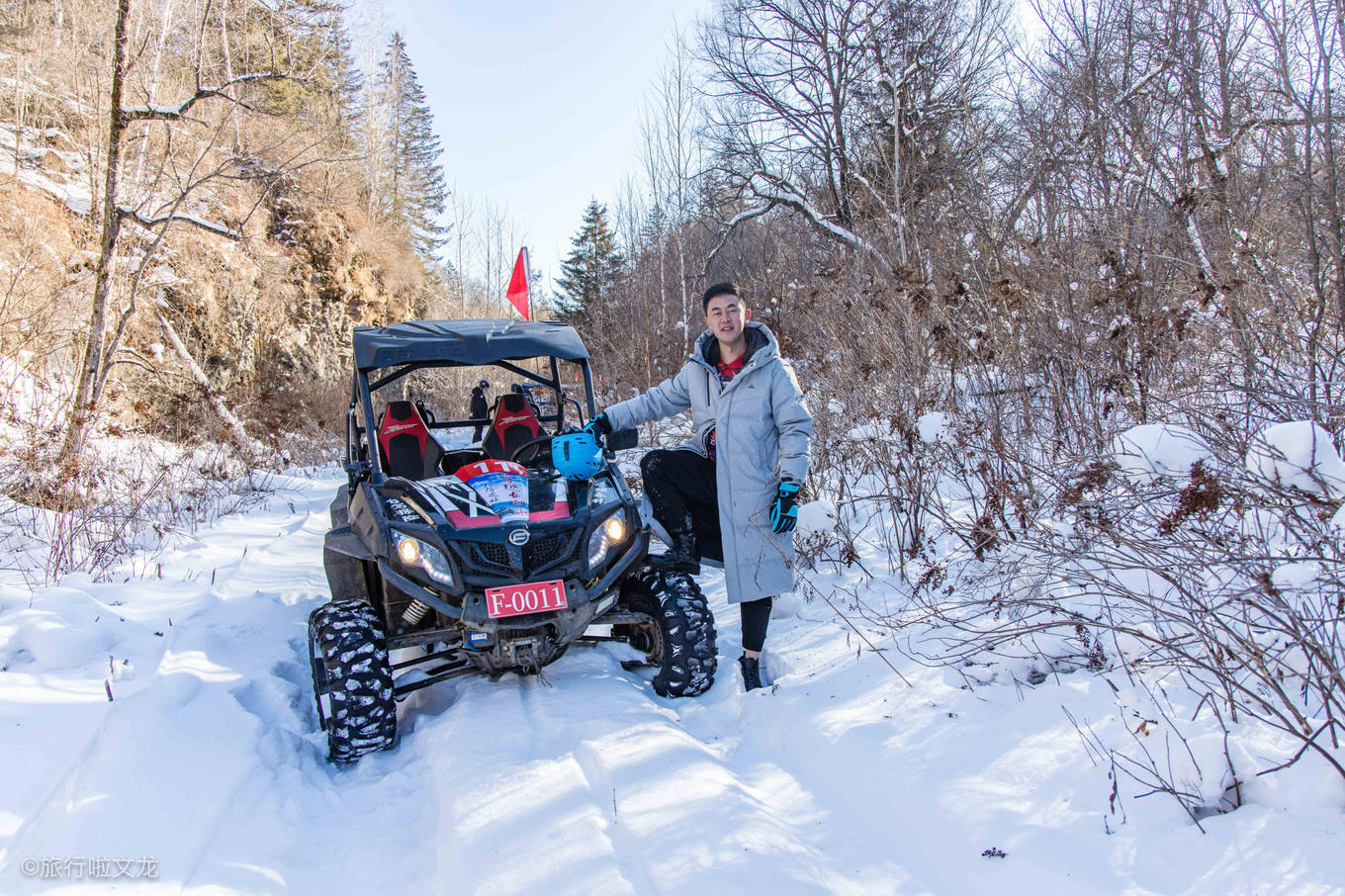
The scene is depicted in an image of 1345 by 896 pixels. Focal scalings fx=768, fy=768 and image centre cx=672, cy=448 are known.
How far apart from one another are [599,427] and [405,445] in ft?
4.12

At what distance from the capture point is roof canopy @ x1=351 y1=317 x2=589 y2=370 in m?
4.10

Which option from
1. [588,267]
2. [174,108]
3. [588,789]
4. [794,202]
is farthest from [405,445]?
[588,267]

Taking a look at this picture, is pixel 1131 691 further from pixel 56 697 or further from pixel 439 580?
pixel 56 697

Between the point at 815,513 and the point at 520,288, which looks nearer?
the point at 815,513

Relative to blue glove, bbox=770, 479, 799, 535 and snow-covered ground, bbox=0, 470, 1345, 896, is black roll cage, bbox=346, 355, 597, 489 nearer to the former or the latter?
snow-covered ground, bbox=0, 470, 1345, 896

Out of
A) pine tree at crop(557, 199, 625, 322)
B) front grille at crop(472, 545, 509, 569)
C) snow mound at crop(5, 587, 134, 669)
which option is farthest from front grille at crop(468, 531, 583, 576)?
pine tree at crop(557, 199, 625, 322)

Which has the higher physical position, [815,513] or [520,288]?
[520,288]

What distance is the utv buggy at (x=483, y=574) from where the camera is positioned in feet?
10.7

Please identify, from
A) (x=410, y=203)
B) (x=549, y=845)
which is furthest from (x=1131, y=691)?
(x=410, y=203)

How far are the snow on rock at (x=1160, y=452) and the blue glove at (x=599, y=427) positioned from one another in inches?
104

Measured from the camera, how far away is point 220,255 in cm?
1603

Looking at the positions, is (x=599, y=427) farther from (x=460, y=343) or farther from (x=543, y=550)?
(x=543, y=550)

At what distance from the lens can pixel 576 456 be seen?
3.93 meters

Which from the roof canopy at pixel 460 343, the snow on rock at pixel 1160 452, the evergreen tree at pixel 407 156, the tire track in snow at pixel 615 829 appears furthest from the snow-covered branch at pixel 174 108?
the evergreen tree at pixel 407 156
